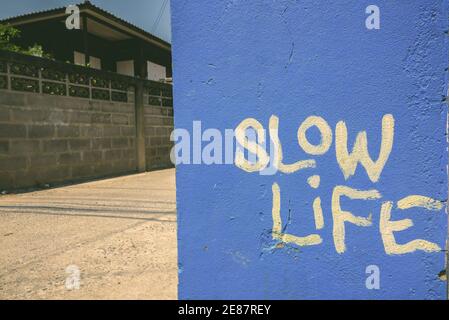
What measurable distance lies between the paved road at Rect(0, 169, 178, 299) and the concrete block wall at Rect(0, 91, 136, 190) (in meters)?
0.69

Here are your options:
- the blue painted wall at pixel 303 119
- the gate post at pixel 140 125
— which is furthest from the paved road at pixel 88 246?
the gate post at pixel 140 125

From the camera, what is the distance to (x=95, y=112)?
24.0 ft

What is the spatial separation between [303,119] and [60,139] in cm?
598

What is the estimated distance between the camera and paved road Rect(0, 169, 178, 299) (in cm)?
226

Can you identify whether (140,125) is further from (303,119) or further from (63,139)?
(303,119)

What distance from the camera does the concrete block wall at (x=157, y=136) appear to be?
29.4 ft

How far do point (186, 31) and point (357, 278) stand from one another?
50.8 inches

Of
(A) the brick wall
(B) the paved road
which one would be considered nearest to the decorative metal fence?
(A) the brick wall

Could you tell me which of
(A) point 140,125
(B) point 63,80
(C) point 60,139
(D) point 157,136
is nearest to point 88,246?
(C) point 60,139

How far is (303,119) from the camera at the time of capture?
1529mm

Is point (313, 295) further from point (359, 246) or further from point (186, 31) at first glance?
point (186, 31)

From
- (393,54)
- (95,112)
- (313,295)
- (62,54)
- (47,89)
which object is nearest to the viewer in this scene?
(393,54)

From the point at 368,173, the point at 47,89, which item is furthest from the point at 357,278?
the point at 47,89

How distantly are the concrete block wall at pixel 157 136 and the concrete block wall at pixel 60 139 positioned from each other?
1.83 ft
